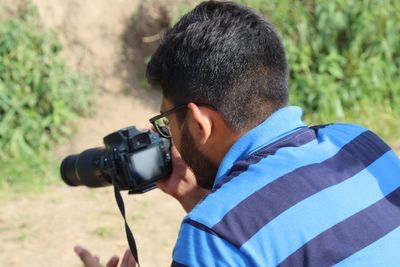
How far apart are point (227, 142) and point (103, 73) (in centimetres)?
447

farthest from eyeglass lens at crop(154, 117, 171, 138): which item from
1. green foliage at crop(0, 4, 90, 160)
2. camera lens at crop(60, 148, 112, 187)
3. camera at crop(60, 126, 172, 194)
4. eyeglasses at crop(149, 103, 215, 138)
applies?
green foliage at crop(0, 4, 90, 160)

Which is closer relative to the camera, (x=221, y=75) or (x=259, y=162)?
(x=259, y=162)

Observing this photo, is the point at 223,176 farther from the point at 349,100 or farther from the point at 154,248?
the point at 349,100

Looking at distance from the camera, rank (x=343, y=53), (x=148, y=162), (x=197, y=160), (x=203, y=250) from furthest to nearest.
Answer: (x=343, y=53) < (x=148, y=162) < (x=197, y=160) < (x=203, y=250)

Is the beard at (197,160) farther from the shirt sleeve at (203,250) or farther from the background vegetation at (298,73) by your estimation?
the background vegetation at (298,73)

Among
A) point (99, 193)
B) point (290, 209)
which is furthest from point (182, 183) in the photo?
point (99, 193)

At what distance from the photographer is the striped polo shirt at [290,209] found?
1380 millimetres

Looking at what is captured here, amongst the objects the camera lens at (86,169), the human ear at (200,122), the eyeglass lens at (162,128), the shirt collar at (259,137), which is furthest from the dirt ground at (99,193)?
the shirt collar at (259,137)

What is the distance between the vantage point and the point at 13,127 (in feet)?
16.8

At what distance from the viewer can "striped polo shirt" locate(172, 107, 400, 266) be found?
54.3 inches

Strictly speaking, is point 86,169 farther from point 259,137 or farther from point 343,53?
point 343,53

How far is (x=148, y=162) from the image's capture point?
7.19 ft

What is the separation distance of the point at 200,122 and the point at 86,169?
2.92 ft

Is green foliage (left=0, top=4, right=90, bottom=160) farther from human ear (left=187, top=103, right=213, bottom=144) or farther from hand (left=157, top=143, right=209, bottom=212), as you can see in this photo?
human ear (left=187, top=103, right=213, bottom=144)
